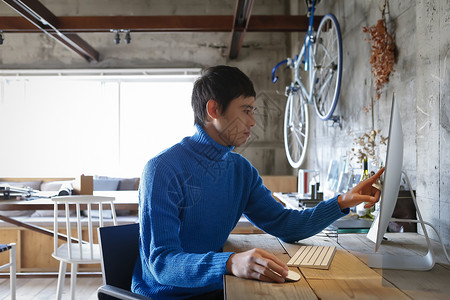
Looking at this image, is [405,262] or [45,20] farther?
[45,20]

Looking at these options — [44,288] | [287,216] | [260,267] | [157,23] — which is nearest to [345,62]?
[157,23]

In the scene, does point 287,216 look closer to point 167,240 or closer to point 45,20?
point 167,240

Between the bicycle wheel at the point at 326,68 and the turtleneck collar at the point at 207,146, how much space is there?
243 centimetres

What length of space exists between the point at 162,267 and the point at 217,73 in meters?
0.58

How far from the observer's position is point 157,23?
468cm

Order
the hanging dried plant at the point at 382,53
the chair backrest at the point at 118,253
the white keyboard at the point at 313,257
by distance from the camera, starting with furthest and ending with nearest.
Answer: the hanging dried plant at the point at 382,53, the chair backrest at the point at 118,253, the white keyboard at the point at 313,257

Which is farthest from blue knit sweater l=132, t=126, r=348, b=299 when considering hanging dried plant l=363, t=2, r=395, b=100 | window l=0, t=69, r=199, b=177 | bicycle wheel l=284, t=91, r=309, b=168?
window l=0, t=69, r=199, b=177

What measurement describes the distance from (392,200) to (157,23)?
157 inches

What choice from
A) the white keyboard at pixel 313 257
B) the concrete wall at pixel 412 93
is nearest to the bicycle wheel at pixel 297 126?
the concrete wall at pixel 412 93

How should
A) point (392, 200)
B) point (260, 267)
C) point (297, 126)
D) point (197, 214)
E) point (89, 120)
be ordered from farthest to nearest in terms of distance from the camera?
point (89, 120) < point (297, 126) < point (197, 214) < point (392, 200) < point (260, 267)

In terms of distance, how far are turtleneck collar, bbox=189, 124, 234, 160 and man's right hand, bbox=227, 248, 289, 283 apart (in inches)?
16.9

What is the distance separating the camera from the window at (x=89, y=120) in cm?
632

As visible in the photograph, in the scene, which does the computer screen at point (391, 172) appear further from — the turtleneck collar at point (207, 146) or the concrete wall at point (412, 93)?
the concrete wall at point (412, 93)

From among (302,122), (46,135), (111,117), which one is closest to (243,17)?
(302,122)
